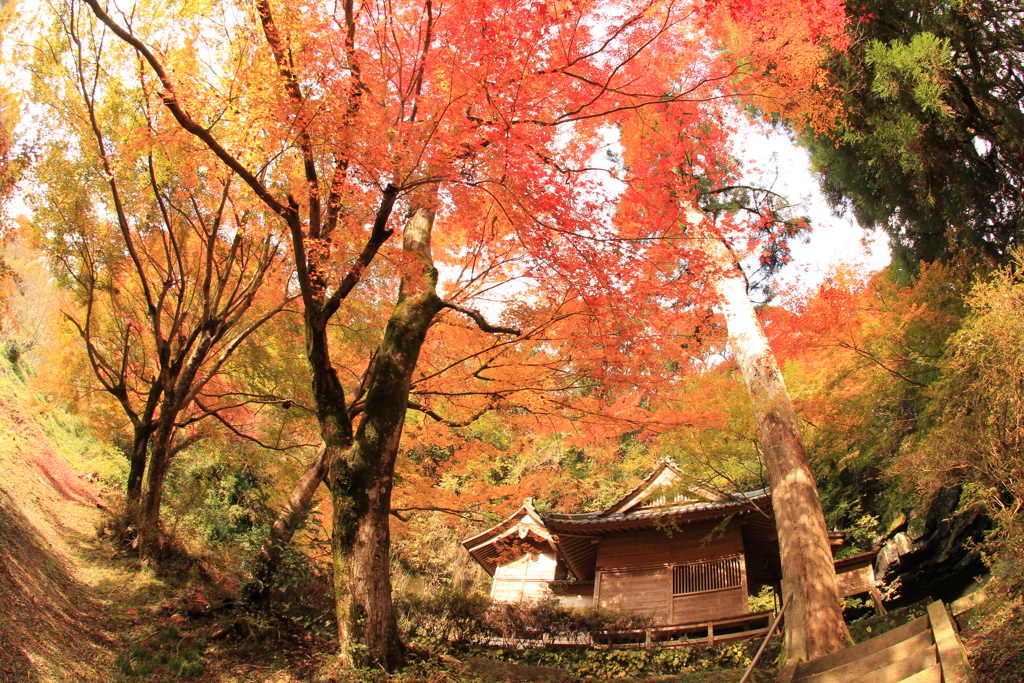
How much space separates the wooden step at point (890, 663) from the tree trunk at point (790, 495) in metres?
1.96

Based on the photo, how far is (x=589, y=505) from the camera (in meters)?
20.5

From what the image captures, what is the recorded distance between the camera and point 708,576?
12.1 meters

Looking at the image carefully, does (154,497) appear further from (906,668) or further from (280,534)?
(906,668)

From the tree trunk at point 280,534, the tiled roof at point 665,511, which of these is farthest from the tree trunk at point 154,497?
the tiled roof at point 665,511

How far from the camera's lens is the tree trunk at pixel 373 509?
484 cm

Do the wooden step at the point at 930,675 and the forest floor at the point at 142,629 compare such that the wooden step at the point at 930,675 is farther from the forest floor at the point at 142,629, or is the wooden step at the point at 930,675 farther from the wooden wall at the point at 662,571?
the wooden wall at the point at 662,571

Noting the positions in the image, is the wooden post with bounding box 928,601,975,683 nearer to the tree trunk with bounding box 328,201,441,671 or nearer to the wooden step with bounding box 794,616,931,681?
the wooden step with bounding box 794,616,931,681

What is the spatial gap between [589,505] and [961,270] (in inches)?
554

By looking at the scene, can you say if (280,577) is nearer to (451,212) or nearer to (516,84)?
(451,212)

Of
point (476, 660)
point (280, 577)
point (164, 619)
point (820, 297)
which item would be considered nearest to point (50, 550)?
point (164, 619)

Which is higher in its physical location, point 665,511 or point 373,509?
point 665,511

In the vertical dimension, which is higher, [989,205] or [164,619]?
[989,205]

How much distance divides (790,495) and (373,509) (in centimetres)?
554

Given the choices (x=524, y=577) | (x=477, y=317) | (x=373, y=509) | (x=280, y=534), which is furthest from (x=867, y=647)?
(x=524, y=577)
